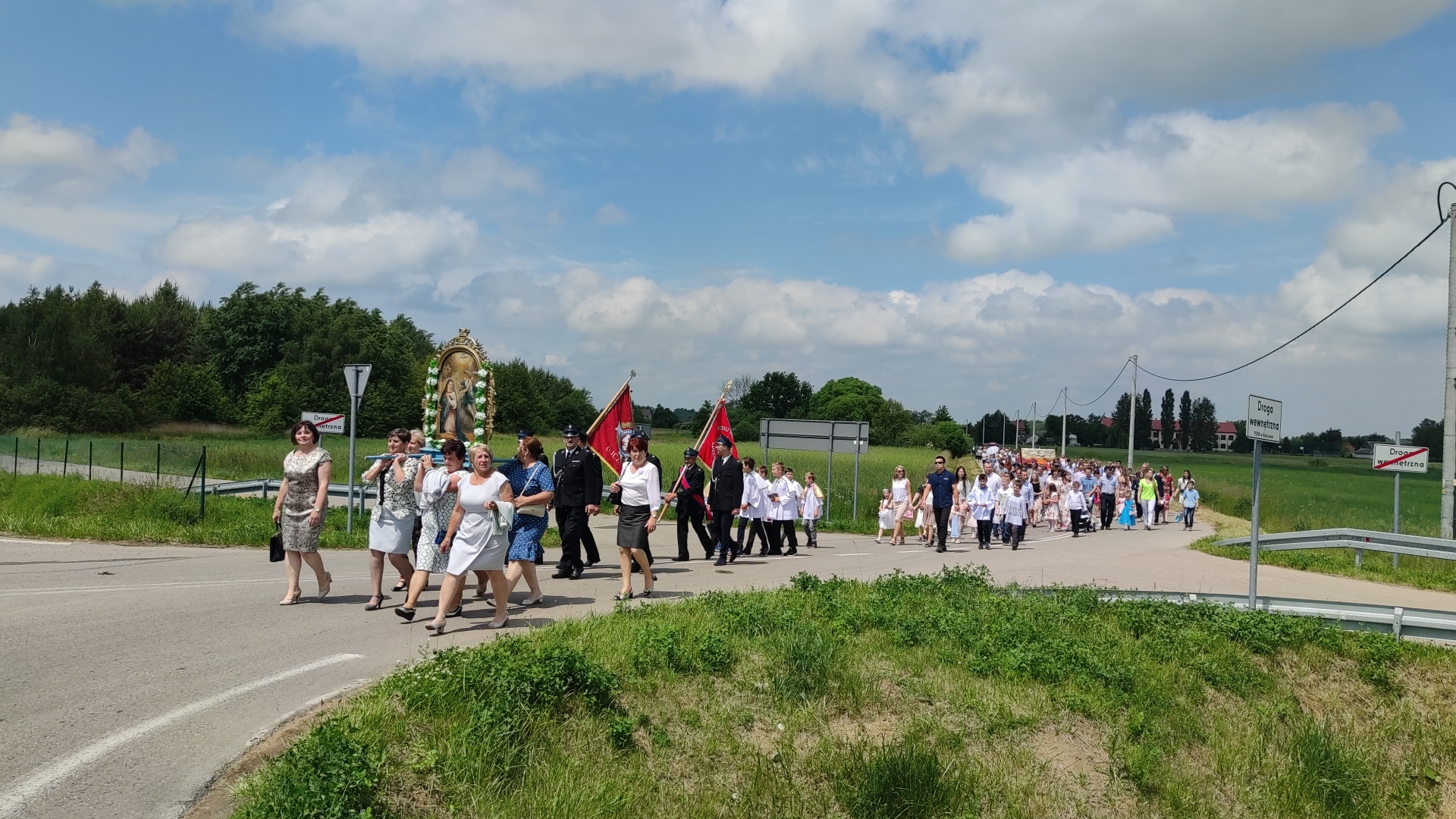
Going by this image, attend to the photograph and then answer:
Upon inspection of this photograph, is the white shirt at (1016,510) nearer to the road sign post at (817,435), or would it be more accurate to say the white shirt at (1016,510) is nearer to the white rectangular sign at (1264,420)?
the road sign post at (817,435)

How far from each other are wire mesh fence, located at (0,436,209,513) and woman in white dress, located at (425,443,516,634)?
51.2 ft

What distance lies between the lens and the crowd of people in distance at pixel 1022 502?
22.5 m

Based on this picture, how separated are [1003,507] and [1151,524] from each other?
12457 millimetres

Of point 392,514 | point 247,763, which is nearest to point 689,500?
point 392,514

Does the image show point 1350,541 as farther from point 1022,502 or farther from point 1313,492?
point 1313,492

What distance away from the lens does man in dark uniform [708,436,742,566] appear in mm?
16609

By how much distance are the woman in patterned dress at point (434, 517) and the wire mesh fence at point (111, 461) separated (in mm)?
14773

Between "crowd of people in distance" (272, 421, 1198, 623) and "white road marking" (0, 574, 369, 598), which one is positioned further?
"white road marking" (0, 574, 369, 598)

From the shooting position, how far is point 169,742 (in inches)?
228

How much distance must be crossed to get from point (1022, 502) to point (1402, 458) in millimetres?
7615

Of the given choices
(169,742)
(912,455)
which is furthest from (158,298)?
(169,742)

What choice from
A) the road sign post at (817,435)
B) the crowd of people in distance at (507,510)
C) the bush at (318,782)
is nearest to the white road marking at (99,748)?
the bush at (318,782)

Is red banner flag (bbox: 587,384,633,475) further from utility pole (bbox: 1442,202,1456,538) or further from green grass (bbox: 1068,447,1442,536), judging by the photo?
utility pole (bbox: 1442,202,1456,538)

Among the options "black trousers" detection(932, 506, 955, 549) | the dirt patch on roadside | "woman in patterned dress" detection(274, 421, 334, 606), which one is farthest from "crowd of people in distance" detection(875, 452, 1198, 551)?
the dirt patch on roadside
